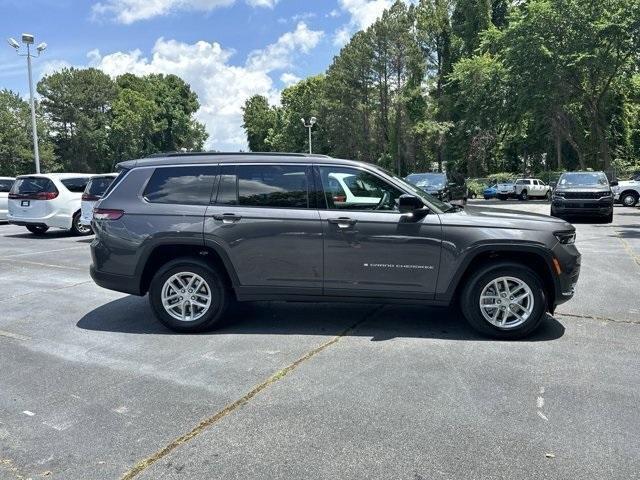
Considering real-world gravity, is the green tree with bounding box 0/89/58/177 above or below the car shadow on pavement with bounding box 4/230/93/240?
above

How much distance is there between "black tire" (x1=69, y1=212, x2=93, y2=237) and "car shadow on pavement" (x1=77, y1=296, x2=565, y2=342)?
8.89 m

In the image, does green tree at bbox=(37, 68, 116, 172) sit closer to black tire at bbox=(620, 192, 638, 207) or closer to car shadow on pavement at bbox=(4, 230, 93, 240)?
car shadow on pavement at bbox=(4, 230, 93, 240)

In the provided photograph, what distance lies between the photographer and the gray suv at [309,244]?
5.22 meters

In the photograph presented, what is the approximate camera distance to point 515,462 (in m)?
3.09

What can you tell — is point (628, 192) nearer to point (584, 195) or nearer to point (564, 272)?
point (584, 195)

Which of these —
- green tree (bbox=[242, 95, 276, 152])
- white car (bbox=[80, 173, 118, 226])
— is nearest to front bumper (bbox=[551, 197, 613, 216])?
white car (bbox=[80, 173, 118, 226])

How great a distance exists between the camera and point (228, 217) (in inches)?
215

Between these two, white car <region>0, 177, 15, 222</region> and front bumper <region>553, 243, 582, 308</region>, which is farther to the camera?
white car <region>0, 177, 15, 222</region>

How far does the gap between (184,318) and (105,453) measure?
2.40 metres

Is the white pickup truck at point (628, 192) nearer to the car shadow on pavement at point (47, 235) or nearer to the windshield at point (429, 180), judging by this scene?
the windshield at point (429, 180)

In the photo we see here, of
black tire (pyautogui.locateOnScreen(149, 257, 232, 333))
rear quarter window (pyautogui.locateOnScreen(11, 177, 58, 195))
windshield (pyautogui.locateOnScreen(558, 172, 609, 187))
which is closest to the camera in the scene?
black tire (pyautogui.locateOnScreen(149, 257, 232, 333))

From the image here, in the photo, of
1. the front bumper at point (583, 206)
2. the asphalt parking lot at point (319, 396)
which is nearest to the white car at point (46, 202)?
the asphalt parking lot at point (319, 396)

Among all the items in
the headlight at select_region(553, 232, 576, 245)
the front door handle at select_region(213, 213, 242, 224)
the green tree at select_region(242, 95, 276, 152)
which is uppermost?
the green tree at select_region(242, 95, 276, 152)

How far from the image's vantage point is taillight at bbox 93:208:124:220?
5.65 meters
